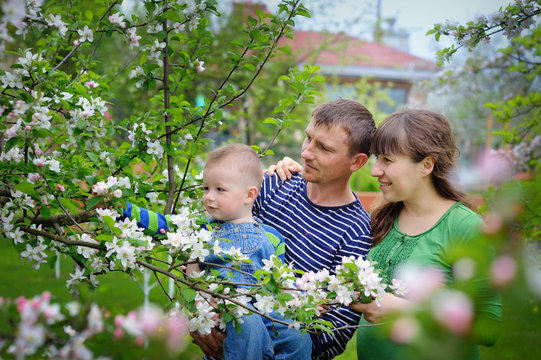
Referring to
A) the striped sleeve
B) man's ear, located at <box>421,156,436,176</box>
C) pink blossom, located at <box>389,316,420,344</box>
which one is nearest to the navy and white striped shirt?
man's ear, located at <box>421,156,436,176</box>

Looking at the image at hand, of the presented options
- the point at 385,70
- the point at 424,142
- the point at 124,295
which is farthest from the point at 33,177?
the point at 385,70

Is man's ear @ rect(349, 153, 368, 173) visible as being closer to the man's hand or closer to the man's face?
the man's face

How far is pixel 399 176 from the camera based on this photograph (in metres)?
2.10

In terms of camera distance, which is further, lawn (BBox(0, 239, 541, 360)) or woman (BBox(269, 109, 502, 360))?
lawn (BBox(0, 239, 541, 360))

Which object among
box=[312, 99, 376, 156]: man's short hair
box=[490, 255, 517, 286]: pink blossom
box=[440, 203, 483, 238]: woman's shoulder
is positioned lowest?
box=[490, 255, 517, 286]: pink blossom

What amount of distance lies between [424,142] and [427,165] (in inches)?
3.8

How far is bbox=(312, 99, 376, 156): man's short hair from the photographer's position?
7.63ft

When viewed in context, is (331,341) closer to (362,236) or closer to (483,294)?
(362,236)

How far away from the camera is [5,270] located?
18.7 ft

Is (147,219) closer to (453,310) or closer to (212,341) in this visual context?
(212,341)

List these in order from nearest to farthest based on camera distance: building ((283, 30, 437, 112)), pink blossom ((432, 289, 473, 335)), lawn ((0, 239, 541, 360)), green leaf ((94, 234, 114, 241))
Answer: pink blossom ((432, 289, 473, 335)) < green leaf ((94, 234, 114, 241)) < lawn ((0, 239, 541, 360)) < building ((283, 30, 437, 112))

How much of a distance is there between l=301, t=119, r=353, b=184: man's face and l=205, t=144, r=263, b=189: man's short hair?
227mm

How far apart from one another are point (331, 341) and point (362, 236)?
1.56 ft

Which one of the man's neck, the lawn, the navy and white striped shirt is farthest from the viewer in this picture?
the lawn
